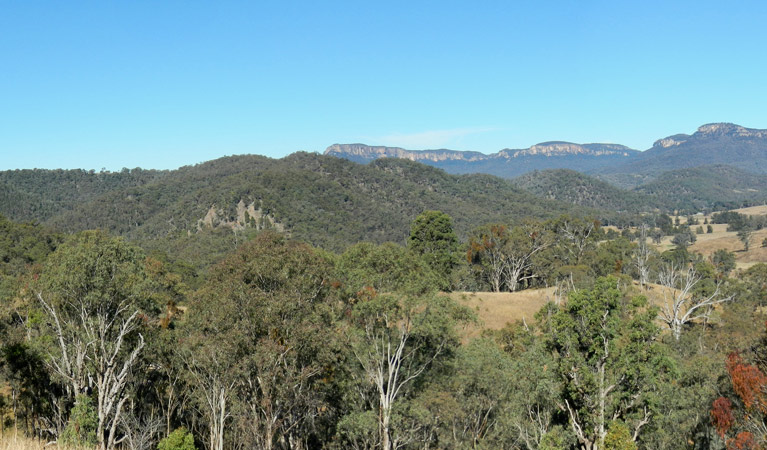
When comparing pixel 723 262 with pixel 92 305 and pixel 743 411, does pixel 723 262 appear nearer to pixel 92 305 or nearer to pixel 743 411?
pixel 743 411

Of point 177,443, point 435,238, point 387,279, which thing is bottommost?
point 177,443

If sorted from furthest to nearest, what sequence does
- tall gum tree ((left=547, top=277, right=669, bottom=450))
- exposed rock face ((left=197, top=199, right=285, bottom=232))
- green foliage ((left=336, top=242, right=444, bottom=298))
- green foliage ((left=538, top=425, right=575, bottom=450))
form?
exposed rock face ((left=197, top=199, right=285, bottom=232))
green foliage ((left=336, top=242, right=444, bottom=298))
green foliage ((left=538, top=425, right=575, bottom=450))
tall gum tree ((left=547, top=277, right=669, bottom=450))

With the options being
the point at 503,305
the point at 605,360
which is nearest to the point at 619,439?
the point at 605,360

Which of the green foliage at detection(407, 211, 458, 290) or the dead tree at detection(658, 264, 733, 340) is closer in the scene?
the dead tree at detection(658, 264, 733, 340)

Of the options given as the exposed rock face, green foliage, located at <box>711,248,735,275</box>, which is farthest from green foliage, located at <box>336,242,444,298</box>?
the exposed rock face

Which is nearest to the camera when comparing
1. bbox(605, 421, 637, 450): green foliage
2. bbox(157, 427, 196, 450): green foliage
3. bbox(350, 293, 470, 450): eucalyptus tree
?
bbox(605, 421, 637, 450): green foliage

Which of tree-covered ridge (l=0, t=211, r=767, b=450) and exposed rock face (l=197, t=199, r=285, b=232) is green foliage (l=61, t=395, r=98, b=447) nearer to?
tree-covered ridge (l=0, t=211, r=767, b=450)

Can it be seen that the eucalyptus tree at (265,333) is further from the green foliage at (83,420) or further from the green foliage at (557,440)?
the green foliage at (557,440)

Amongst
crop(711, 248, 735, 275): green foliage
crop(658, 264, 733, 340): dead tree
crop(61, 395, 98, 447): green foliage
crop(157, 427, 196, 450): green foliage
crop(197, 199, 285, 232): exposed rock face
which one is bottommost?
crop(711, 248, 735, 275): green foliage

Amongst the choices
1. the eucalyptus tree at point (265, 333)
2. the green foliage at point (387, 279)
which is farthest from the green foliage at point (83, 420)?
the green foliage at point (387, 279)

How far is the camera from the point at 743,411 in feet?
68.8

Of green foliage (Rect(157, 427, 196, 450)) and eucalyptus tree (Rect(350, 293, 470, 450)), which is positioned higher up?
eucalyptus tree (Rect(350, 293, 470, 450))

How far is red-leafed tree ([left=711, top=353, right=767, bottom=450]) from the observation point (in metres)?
18.2

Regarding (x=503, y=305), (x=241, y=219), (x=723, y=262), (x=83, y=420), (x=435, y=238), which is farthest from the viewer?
(x=241, y=219)
